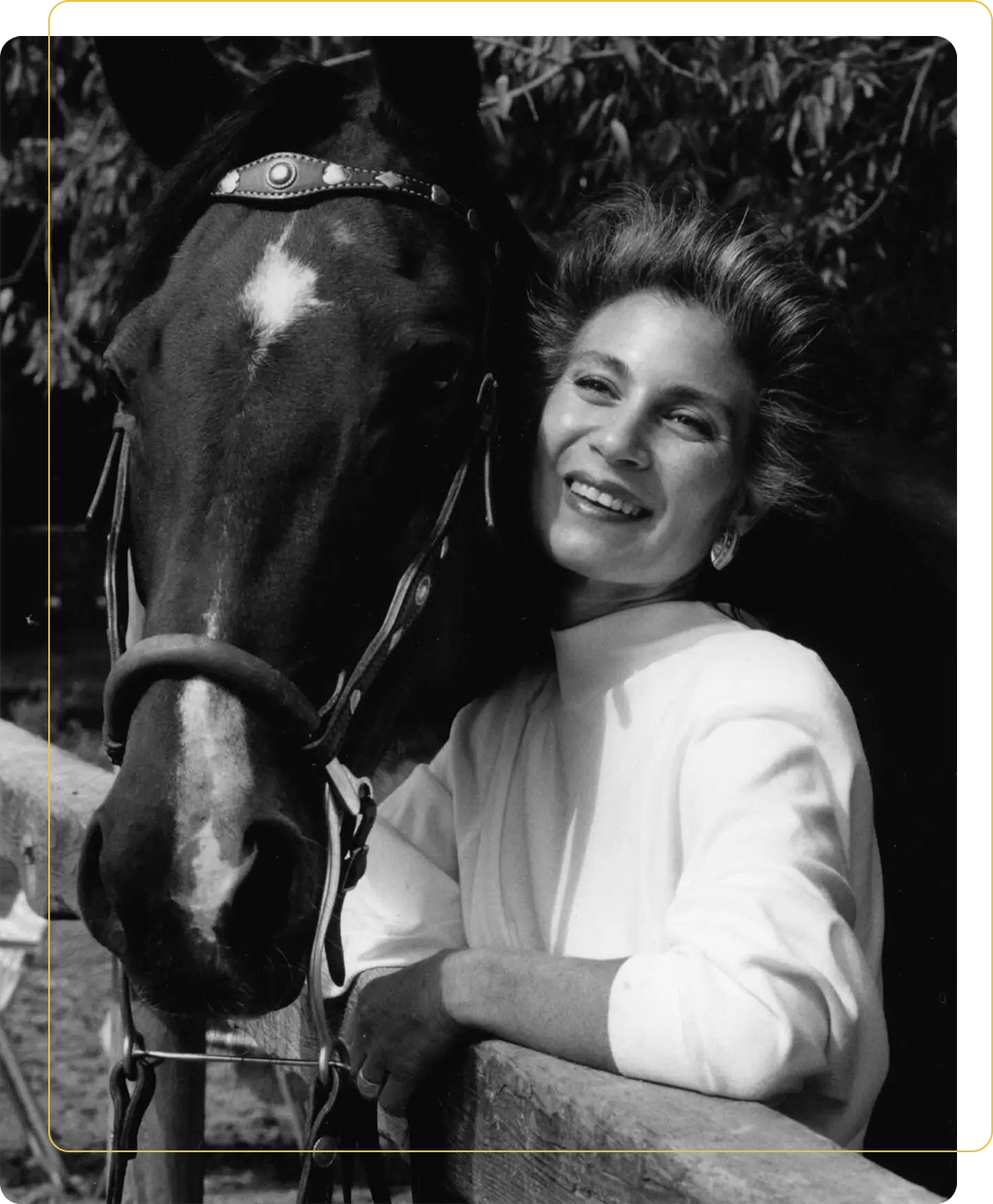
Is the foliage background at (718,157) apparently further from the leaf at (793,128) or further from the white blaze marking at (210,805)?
the white blaze marking at (210,805)

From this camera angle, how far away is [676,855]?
1111 millimetres

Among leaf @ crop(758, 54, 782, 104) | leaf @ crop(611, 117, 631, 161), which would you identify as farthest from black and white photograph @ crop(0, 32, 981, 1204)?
leaf @ crop(611, 117, 631, 161)

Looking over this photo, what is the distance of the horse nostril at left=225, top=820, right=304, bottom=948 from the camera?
3.34ft

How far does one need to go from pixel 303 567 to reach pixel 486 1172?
45 cm

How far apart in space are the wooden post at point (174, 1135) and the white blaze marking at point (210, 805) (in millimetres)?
558

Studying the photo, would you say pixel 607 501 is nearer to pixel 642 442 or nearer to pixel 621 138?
pixel 642 442

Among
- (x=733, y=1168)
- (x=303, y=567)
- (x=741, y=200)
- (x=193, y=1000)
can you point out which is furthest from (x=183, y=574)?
(x=741, y=200)

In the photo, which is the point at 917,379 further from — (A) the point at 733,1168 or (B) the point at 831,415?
(A) the point at 733,1168

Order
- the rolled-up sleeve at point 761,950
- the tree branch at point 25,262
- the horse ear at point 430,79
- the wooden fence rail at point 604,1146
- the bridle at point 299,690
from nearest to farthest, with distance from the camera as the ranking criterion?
the wooden fence rail at point 604,1146
the rolled-up sleeve at point 761,950
the bridle at point 299,690
the horse ear at point 430,79
the tree branch at point 25,262

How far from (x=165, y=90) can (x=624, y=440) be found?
56 cm

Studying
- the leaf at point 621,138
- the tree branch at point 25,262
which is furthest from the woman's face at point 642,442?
the leaf at point 621,138

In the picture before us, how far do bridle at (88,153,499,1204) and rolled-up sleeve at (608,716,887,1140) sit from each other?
0.78 feet

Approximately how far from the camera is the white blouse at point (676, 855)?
94 centimetres

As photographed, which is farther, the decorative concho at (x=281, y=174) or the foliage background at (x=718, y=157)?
the foliage background at (x=718, y=157)
